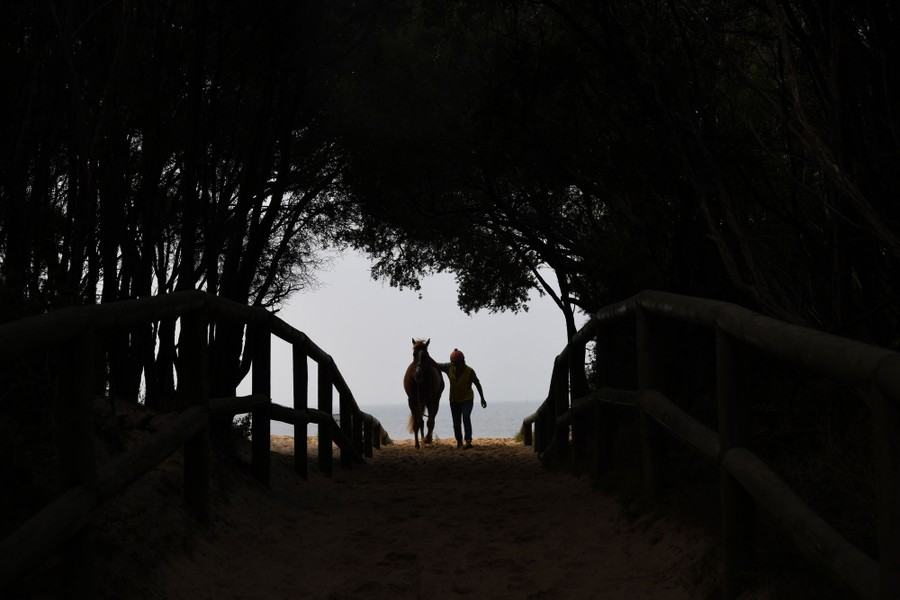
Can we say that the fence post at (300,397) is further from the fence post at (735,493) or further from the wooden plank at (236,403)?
the fence post at (735,493)

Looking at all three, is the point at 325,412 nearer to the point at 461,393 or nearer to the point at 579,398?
the point at 579,398

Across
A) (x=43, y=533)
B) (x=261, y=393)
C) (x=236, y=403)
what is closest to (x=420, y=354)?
(x=261, y=393)

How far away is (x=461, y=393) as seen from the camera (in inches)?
660

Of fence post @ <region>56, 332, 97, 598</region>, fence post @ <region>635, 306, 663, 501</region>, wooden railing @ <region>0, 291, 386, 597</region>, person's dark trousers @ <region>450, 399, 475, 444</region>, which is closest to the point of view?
wooden railing @ <region>0, 291, 386, 597</region>

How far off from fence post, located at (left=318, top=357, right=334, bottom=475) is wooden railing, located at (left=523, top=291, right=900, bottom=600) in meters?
2.91

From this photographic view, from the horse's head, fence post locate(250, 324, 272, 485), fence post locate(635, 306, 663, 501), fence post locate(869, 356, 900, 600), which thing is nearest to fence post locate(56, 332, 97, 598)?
fence post locate(869, 356, 900, 600)

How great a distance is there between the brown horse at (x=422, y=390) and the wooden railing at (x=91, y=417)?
9.23 metres

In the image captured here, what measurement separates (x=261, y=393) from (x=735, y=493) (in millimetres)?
4133

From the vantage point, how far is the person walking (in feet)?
54.1

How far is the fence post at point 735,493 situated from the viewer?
3791 mm

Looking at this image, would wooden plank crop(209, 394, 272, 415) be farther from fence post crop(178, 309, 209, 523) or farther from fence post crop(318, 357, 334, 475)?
fence post crop(318, 357, 334, 475)

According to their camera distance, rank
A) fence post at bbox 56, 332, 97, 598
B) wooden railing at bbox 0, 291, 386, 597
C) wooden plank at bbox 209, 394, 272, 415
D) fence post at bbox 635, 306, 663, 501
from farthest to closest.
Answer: wooden plank at bbox 209, 394, 272, 415
fence post at bbox 635, 306, 663, 501
fence post at bbox 56, 332, 97, 598
wooden railing at bbox 0, 291, 386, 597

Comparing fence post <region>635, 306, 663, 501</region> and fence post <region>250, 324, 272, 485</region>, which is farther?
fence post <region>250, 324, 272, 485</region>

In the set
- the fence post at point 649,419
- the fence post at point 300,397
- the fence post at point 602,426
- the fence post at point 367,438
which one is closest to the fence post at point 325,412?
the fence post at point 300,397
